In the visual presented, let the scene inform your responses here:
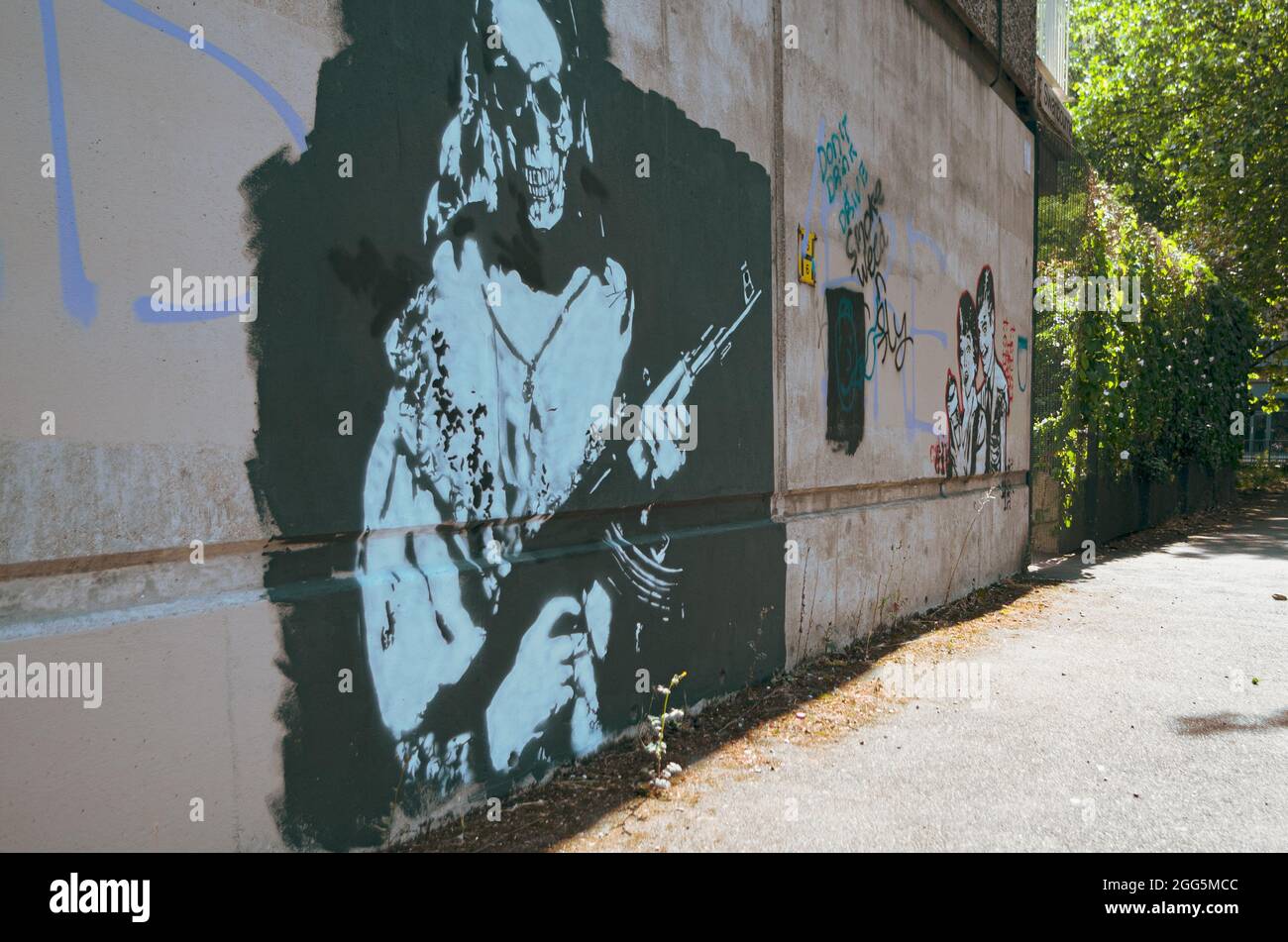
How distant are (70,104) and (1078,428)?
36.4ft

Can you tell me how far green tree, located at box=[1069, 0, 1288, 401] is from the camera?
729 inches

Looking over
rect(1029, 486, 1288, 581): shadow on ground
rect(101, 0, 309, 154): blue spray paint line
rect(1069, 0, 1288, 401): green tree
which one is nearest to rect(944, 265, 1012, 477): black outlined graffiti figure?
rect(1029, 486, 1288, 581): shadow on ground

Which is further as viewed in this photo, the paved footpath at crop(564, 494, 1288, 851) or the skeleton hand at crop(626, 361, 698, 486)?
the skeleton hand at crop(626, 361, 698, 486)

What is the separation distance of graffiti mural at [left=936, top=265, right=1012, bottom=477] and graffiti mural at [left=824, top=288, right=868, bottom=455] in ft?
6.31

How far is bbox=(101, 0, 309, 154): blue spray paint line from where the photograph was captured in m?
2.37

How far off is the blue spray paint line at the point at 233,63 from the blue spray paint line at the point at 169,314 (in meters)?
0.58

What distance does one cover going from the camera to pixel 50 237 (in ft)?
7.30

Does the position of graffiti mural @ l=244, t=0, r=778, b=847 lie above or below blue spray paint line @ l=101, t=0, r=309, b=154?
below

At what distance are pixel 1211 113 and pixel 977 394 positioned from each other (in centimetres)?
1578

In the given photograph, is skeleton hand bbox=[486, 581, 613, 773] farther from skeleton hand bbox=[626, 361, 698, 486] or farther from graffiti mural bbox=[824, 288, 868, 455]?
graffiti mural bbox=[824, 288, 868, 455]
